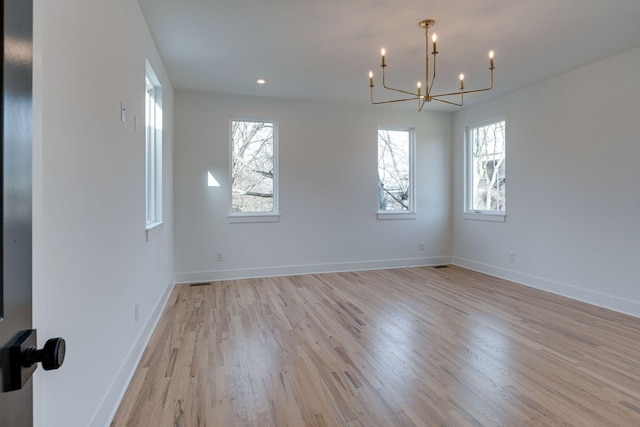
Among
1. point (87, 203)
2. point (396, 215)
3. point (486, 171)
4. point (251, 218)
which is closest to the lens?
point (87, 203)

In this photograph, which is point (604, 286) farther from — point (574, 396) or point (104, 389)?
point (104, 389)

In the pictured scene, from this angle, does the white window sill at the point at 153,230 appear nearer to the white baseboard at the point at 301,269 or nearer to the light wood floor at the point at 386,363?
the light wood floor at the point at 386,363

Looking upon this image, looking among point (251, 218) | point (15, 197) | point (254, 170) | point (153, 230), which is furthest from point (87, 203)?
point (254, 170)

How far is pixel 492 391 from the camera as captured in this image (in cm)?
207

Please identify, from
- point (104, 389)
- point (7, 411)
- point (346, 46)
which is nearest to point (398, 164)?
point (346, 46)

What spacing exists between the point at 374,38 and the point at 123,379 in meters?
3.28

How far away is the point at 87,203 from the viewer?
156cm

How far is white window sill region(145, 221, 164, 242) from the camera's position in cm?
286

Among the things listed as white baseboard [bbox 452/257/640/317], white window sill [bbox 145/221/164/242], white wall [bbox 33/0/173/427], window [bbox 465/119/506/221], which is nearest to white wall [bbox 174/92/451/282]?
window [bbox 465/119/506/221]

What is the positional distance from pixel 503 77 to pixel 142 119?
4008 millimetres

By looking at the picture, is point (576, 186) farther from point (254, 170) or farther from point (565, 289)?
point (254, 170)

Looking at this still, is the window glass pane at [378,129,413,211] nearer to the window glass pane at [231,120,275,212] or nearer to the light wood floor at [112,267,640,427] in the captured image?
the window glass pane at [231,120,275,212]

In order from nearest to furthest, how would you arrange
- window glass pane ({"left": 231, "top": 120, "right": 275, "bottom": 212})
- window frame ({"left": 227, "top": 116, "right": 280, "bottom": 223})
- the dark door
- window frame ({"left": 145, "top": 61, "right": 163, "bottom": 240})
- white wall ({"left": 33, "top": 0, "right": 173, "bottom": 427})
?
the dark door → white wall ({"left": 33, "top": 0, "right": 173, "bottom": 427}) → window frame ({"left": 145, "top": 61, "right": 163, "bottom": 240}) → window frame ({"left": 227, "top": 116, "right": 280, "bottom": 223}) → window glass pane ({"left": 231, "top": 120, "right": 275, "bottom": 212})

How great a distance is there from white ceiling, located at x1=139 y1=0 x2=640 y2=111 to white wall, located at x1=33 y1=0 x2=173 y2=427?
69 centimetres
